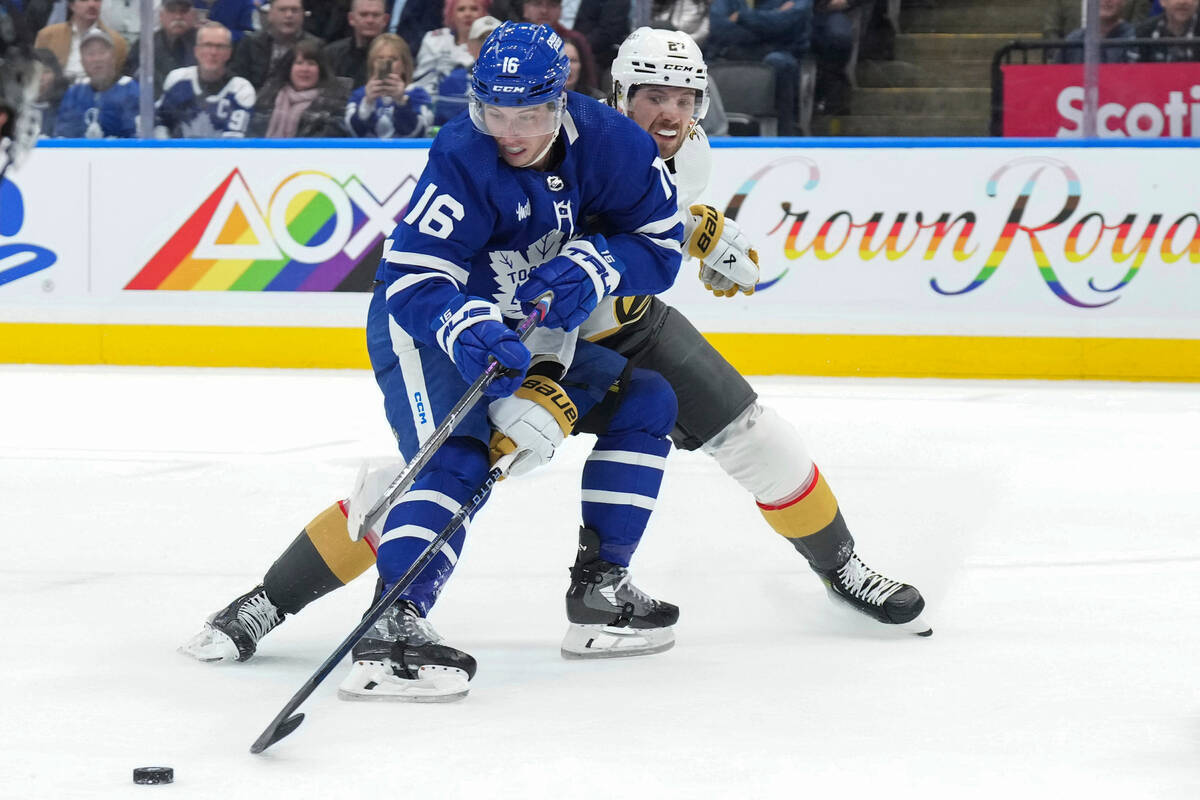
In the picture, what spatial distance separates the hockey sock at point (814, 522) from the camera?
9.12ft

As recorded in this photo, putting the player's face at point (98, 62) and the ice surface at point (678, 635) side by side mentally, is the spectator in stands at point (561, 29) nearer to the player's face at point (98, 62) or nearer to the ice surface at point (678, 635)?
the player's face at point (98, 62)

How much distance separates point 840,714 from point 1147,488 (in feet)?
6.99

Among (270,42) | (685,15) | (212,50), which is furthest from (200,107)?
(685,15)

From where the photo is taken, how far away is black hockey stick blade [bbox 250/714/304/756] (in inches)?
78.9

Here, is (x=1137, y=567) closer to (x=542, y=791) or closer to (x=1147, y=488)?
(x=1147, y=488)

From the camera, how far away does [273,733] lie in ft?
6.58

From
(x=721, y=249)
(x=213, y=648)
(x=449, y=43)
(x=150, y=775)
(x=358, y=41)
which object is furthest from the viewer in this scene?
(x=358, y=41)

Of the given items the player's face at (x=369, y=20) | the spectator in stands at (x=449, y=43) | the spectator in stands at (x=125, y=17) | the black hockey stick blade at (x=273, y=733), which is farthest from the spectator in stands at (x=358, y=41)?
the black hockey stick blade at (x=273, y=733)

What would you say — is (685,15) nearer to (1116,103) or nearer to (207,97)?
(1116,103)

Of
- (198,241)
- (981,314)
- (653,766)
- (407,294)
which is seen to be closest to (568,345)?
(407,294)

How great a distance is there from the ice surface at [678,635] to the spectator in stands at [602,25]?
1.95 meters

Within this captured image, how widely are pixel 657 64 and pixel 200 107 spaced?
174 inches

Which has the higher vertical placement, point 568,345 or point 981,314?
point 568,345

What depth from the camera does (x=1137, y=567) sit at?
3189 millimetres
